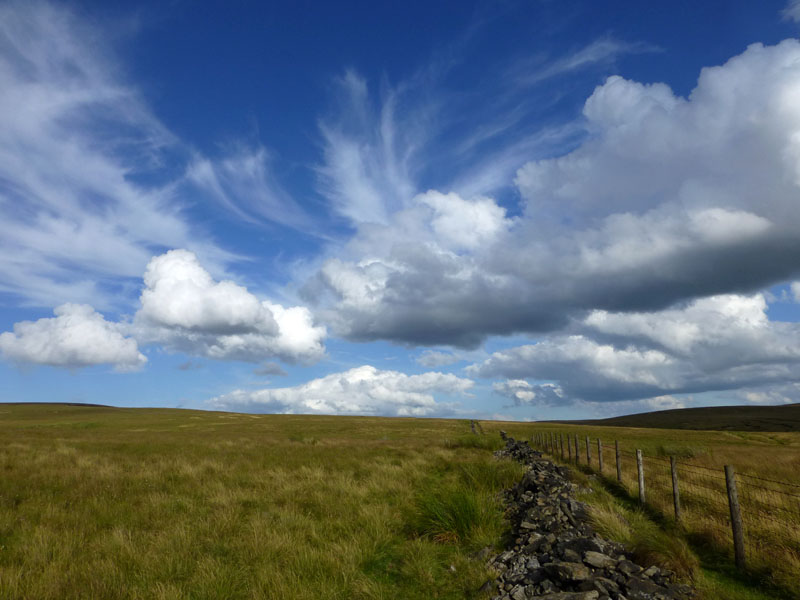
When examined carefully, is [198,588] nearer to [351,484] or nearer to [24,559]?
[24,559]

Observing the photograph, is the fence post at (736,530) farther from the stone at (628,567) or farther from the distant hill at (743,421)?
the distant hill at (743,421)

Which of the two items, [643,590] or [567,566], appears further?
[567,566]

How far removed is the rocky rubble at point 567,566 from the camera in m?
5.91

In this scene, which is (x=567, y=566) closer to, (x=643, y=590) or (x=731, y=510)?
(x=643, y=590)

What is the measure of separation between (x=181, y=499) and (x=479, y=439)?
21.9 meters

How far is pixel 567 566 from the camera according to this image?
20.9ft

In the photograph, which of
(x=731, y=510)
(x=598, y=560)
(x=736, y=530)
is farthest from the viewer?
(x=731, y=510)

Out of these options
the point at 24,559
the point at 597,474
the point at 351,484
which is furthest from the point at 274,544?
the point at 597,474

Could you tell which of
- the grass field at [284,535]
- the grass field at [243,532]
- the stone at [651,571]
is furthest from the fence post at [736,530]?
the grass field at [243,532]

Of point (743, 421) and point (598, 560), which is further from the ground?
point (598, 560)

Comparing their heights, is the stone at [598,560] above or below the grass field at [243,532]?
above

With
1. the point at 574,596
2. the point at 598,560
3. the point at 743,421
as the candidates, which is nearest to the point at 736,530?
the point at 598,560

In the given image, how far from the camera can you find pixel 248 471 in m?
17.9

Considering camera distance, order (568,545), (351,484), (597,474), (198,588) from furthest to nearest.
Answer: (597,474)
(351,484)
(568,545)
(198,588)
